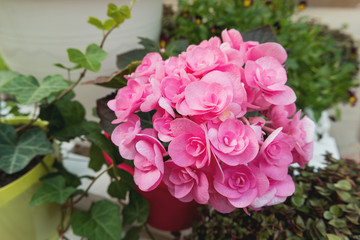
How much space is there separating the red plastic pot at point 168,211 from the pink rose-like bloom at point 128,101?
0.73ft

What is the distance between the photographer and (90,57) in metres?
0.54

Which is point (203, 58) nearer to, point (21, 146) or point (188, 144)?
point (188, 144)

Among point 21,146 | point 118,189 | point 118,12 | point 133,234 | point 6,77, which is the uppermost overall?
point 118,12

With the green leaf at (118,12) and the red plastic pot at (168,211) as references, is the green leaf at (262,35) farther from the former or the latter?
the red plastic pot at (168,211)

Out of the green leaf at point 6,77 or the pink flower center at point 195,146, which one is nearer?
the pink flower center at point 195,146

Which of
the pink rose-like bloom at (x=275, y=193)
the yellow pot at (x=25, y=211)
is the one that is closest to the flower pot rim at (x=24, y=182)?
the yellow pot at (x=25, y=211)

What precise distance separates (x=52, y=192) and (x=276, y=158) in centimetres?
43

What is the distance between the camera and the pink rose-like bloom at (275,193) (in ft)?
1.15

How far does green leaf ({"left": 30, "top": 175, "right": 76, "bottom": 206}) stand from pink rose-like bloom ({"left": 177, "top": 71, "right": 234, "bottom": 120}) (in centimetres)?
36

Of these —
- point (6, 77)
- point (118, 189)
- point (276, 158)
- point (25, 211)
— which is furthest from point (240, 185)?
point (6, 77)

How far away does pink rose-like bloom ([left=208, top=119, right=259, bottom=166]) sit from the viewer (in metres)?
0.31

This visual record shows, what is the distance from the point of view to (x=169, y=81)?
358 millimetres

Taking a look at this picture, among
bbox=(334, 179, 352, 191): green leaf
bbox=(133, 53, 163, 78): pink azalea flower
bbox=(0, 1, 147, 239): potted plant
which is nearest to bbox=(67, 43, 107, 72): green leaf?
bbox=(0, 1, 147, 239): potted plant

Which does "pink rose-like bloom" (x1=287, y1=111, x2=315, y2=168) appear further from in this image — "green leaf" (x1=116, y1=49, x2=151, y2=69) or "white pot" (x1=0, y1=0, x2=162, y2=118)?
"white pot" (x1=0, y1=0, x2=162, y2=118)
